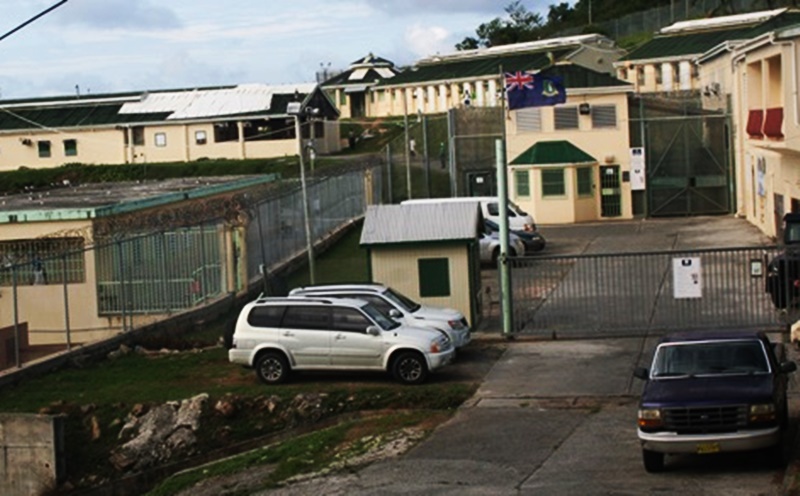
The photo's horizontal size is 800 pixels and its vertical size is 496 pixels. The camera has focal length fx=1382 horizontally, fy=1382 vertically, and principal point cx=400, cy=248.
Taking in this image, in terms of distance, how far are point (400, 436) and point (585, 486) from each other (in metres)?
4.60

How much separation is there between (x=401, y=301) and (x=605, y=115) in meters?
30.1

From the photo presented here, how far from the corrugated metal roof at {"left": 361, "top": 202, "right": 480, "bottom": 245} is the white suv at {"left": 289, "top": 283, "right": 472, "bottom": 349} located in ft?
5.87

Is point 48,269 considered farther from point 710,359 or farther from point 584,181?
point 584,181

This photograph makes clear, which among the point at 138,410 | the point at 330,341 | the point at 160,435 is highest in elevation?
the point at 330,341

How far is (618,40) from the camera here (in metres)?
124

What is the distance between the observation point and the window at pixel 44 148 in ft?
270

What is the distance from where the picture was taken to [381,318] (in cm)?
2470

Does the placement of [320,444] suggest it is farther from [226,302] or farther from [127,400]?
[226,302]

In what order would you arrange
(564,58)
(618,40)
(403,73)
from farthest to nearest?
(618,40) < (403,73) < (564,58)

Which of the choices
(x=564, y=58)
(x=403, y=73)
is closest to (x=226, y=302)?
(x=564, y=58)

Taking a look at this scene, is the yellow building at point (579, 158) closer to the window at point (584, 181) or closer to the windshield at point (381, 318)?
the window at point (584, 181)

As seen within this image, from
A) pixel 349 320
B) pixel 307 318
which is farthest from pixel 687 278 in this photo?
pixel 307 318

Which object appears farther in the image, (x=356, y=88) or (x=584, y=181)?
(x=356, y=88)

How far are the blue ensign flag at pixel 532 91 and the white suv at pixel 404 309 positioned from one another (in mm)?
19155
